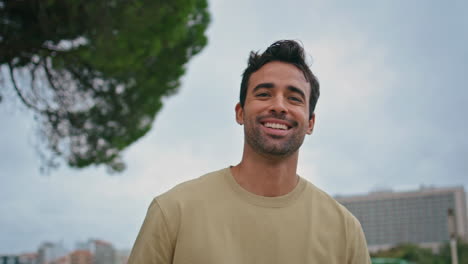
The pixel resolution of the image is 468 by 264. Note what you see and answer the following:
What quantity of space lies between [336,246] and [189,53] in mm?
10834

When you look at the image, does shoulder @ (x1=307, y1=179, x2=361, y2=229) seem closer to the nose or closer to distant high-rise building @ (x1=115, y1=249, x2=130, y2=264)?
the nose

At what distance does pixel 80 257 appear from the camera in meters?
70.1

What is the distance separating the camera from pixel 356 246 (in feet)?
6.59

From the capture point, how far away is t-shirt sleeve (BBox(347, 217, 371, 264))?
199cm

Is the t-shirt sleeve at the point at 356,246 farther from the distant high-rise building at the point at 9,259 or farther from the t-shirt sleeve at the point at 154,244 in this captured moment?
the distant high-rise building at the point at 9,259

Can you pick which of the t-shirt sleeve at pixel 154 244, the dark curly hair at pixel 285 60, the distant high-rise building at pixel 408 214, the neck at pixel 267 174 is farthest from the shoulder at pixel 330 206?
the distant high-rise building at pixel 408 214

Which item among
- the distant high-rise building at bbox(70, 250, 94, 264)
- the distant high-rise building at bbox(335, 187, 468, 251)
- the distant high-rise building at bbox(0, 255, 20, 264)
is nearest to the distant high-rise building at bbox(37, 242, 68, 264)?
the distant high-rise building at bbox(70, 250, 94, 264)

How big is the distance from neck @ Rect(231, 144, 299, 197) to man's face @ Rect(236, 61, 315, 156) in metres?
0.04

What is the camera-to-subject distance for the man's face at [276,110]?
1.96 m

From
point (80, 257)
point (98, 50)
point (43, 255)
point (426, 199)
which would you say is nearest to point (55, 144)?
point (98, 50)

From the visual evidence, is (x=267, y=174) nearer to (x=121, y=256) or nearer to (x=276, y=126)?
(x=276, y=126)

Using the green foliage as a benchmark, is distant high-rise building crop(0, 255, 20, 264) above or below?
below

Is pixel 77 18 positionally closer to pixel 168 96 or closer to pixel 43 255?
pixel 168 96

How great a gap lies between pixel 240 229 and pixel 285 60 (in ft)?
2.34
